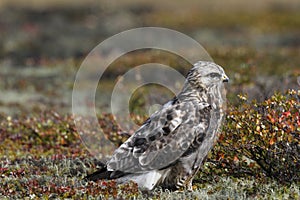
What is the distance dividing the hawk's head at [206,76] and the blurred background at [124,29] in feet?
8.36

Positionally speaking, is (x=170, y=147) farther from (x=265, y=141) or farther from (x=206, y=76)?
(x=265, y=141)

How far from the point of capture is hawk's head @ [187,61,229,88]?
290 inches

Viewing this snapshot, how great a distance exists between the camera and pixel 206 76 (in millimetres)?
7379

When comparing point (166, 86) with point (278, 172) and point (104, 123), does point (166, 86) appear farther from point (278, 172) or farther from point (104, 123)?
point (278, 172)

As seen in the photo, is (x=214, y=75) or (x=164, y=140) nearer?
(x=164, y=140)

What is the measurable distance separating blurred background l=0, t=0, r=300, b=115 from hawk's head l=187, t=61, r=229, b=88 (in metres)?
2.55

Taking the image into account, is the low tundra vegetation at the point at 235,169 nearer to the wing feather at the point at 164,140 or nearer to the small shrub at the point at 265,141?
the small shrub at the point at 265,141

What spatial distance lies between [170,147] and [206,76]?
95 centimetres

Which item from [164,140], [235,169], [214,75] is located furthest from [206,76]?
[235,169]

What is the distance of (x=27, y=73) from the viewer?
20.4 meters

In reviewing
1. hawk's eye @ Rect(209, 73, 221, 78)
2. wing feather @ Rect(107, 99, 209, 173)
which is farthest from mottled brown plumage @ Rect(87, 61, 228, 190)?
hawk's eye @ Rect(209, 73, 221, 78)

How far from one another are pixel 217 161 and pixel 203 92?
944 millimetres

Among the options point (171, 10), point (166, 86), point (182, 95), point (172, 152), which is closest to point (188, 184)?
point (172, 152)

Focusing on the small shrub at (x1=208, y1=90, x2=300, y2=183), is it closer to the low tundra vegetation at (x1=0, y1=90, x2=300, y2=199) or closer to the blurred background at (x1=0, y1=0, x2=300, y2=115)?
the low tundra vegetation at (x1=0, y1=90, x2=300, y2=199)
